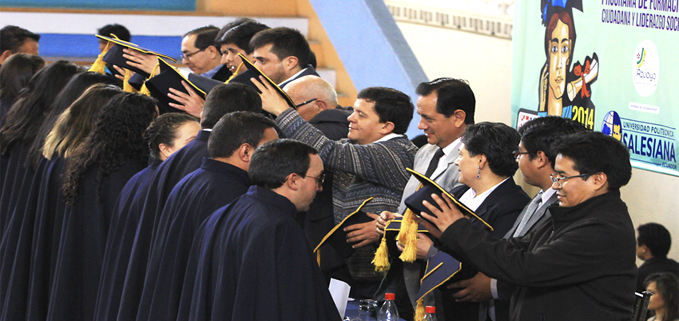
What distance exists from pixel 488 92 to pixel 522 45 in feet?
19.9

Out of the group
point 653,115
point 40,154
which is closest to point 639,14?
point 653,115

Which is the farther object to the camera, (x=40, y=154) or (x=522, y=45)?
(x=522, y=45)

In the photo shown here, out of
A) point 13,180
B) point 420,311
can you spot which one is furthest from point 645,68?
point 13,180

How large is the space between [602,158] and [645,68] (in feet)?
5.11

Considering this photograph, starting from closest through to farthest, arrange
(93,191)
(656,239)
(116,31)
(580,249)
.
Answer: (580,249), (93,191), (656,239), (116,31)

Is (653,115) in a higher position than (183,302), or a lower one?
higher

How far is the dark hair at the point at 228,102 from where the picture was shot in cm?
353

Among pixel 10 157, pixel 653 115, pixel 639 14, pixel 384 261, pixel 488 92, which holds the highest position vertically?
pixel 488 92

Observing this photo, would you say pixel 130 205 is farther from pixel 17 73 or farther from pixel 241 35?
pixel 17 73

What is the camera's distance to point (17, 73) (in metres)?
5.80

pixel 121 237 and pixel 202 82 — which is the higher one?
pixel 202 82

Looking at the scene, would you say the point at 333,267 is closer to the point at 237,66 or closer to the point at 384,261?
the point at 384,261

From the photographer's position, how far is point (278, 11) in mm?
8055

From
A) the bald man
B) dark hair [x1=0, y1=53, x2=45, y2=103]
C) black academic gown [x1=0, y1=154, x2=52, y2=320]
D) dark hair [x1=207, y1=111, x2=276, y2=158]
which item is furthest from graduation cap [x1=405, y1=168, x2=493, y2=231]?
dark hair [x1=0, y1=53, x2=45, y2=103]
